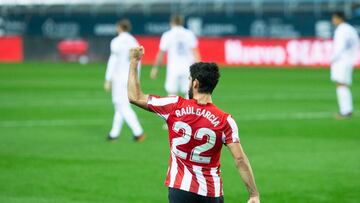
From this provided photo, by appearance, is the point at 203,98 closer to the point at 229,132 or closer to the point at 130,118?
the point at 229,132

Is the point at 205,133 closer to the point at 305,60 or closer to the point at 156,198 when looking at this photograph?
the point at 156,198

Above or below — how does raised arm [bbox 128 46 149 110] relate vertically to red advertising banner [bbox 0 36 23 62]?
above

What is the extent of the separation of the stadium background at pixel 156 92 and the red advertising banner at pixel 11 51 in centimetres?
7

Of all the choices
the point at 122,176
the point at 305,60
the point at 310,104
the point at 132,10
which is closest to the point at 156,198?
the point at 122,176

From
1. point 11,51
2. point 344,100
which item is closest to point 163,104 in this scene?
point 344,100

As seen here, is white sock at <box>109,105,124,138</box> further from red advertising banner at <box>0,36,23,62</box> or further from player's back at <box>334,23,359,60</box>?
red advertising banner at <box>0,36,23,62</box>

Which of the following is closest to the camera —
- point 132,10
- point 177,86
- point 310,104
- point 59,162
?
point 59,162

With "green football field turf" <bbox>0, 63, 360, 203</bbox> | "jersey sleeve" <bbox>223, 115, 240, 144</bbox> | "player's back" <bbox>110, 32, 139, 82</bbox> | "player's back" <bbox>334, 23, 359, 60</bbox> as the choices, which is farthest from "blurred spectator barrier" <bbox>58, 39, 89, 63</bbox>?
"jersey sleeve" <bbox>223, 115, 240, 144</bbox>

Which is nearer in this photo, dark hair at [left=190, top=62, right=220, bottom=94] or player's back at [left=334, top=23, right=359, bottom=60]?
dark hair at [left=190, top=62, right=220, bottom=94]

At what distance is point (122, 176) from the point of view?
545 inches

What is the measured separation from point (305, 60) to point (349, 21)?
2.81 m

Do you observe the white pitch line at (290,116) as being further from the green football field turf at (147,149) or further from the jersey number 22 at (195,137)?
the jersey number 22 at (195,137)

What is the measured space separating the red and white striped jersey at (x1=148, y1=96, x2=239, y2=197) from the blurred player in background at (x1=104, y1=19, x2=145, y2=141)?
996cm

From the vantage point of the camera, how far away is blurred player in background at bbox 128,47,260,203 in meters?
7.70
